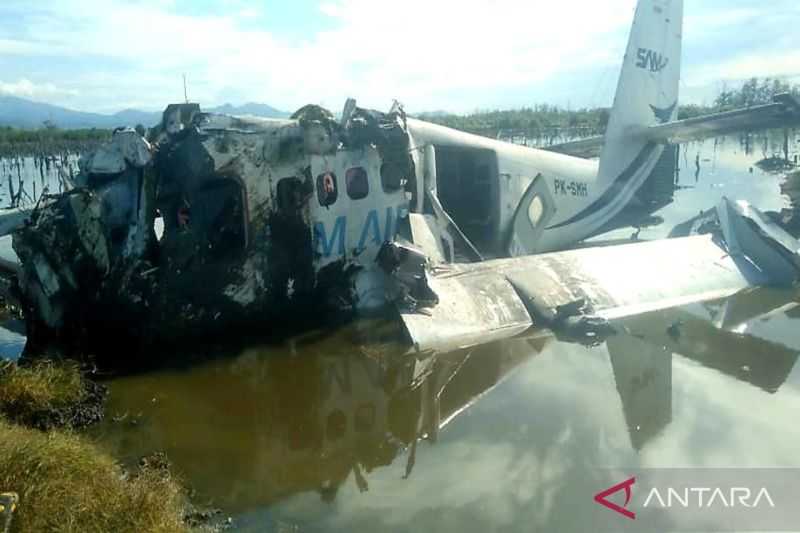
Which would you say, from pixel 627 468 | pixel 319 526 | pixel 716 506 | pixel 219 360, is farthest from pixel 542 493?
pixel 219 360

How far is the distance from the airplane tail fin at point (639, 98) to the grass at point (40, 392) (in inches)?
458

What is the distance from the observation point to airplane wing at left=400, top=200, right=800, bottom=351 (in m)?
9.02

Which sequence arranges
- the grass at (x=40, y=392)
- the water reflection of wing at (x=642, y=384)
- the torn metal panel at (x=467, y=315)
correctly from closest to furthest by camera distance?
the grass at (x=40, y=392)
the water reflection of wing at (x=642, y=384)
the torn metal panel at (x=467, y=315)

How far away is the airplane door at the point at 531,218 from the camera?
39.1ft

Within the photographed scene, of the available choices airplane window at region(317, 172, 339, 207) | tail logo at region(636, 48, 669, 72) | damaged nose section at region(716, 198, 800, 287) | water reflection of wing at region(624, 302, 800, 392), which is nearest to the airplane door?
water reflection of wing at region(624, 302, 800, 392)

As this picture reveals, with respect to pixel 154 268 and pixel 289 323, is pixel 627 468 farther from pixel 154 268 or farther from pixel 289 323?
pixel 154 268

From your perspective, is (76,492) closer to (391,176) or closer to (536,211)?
(391,176)

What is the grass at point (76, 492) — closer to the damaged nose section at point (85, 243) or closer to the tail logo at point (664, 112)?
the damaged nose section at point (85, 243)

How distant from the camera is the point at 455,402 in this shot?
7.16 m

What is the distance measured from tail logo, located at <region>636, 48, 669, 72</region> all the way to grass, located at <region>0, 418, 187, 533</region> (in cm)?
1421

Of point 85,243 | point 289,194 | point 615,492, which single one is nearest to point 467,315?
point 289,194

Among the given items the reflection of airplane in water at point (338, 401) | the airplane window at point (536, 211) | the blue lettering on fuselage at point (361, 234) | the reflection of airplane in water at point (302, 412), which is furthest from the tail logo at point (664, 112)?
the reflection of airplane in water at point (302, 412)

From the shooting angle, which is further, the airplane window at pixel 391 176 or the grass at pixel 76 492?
the airplane window at pixel 391 176

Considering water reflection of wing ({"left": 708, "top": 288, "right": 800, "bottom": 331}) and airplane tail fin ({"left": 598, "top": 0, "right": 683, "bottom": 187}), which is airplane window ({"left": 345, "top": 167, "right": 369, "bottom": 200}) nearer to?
water reflection of wing ({"left": 708, "top": 288, "right": 800, "bottom": 331})
